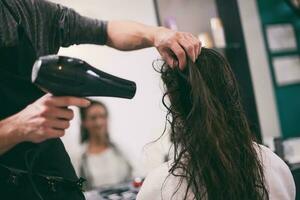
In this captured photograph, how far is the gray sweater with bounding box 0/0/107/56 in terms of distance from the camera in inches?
41.4

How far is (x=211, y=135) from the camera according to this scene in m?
1.02

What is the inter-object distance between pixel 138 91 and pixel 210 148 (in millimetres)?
1453

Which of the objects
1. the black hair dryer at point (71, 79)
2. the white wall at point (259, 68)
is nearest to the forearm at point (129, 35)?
the black hair dryer at point (71, 79)

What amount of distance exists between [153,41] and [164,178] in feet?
1.41

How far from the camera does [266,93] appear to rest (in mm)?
2855

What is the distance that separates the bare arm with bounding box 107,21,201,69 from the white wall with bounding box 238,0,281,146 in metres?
1.72

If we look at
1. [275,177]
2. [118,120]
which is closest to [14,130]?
[275,177]

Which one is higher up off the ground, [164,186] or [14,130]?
[14,130]

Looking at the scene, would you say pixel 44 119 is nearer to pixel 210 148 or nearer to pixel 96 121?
pixel 210 148

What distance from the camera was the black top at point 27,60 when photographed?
1.02m

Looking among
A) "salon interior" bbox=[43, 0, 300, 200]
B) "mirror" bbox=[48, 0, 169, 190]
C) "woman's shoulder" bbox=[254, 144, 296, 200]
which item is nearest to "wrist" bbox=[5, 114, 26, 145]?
"woman's shoulder" bbox=[254, 144, 296, 200]

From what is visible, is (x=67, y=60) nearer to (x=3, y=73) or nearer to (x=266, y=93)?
(x=3, y=73)

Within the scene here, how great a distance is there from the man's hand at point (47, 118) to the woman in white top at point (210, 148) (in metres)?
0.36

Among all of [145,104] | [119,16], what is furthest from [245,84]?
[119,16]
